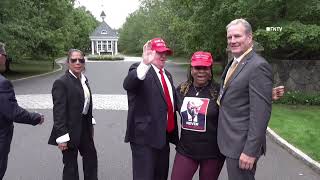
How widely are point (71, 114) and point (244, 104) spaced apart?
212 centimetres

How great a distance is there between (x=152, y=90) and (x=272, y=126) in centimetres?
632

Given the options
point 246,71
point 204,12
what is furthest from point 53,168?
point 204,12

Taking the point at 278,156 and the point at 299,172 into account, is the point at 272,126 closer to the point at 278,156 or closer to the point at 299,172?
the point at 278,156

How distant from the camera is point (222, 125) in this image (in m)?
3.65

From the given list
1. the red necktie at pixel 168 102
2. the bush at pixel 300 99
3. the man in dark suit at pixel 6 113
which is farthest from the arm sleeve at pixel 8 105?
the bush at pixel 300 99

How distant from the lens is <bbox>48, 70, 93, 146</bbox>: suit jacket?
4645 millimetres

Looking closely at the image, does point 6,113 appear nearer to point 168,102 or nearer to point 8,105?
point 8,105

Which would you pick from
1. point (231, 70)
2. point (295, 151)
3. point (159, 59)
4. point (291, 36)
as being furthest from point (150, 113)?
point (291, 36)

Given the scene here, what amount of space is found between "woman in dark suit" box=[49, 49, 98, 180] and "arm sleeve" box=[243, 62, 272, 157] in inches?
84.4

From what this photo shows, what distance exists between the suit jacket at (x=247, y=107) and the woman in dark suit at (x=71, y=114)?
185 centimetres

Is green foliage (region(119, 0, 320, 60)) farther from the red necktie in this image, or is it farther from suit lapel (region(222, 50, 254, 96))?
suit lapel (region(222, 50, 254, 96))

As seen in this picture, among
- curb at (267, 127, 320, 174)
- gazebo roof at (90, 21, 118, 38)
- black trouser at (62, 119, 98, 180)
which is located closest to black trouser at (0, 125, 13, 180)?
black trouser at (62, 119, 98, 180)

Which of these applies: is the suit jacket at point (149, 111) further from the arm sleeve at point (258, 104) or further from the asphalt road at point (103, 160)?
the asphalt road at point (103, 160)

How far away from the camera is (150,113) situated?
4.04 meters
